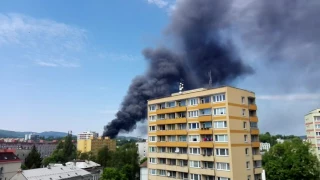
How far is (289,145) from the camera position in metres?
47.8

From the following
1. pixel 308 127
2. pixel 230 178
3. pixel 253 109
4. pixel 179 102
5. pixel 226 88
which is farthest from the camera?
pixel 308 127

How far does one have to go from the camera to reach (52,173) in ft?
173

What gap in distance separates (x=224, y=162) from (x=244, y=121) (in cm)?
697

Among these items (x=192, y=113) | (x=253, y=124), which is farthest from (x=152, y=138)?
(x=253, y=124)

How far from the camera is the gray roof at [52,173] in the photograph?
48.6 m

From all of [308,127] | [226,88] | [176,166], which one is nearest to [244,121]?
[226,88]

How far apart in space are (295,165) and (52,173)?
155 ft

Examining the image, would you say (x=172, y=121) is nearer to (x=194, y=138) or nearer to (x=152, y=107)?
(x=194, y=138)

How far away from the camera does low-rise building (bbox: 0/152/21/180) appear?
5091cm

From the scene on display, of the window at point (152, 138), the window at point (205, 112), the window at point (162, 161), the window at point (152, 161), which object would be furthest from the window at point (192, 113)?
the window at point (152, 161)

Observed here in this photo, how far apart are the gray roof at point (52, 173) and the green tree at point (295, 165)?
41.1 m

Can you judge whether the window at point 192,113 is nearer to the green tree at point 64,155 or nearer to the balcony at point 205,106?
the balcony at point 205,106

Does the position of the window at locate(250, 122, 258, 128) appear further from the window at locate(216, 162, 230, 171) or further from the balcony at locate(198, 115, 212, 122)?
the window at locate(216, 162, 230, 171)

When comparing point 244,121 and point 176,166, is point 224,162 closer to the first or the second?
point 244,121
